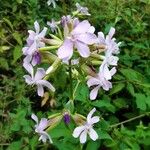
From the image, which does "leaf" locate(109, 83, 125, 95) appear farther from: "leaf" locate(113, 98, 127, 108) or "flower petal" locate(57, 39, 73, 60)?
"flower petal" locate(57, 39, 73, 60)

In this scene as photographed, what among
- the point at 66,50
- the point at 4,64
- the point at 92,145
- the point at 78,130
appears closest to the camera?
the point at 66,50

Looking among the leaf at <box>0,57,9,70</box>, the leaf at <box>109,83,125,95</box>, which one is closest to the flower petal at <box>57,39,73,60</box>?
the leaf at <box>109,83,125,95</box>

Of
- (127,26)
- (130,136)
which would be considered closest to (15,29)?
(127,26)

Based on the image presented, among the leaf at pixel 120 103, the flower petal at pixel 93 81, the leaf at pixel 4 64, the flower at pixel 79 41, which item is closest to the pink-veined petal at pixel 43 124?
the flower petal at pixel 93 81

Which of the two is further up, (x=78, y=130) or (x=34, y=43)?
(x=34, y=43)

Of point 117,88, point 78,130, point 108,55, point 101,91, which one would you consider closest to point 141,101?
point 117,88

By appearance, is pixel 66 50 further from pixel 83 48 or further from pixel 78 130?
pixel 78 130

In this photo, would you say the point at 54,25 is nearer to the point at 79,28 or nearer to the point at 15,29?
the point at 15,29

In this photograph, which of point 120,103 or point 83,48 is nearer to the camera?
point 83,48
